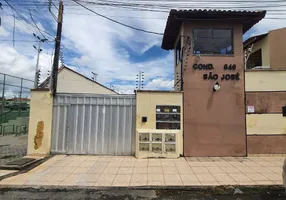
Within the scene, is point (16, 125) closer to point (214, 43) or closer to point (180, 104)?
point (180, 104)

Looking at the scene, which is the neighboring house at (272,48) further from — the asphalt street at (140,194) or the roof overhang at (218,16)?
the asphalt street at (140,194)

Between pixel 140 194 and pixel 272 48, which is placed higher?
pixel 272 48

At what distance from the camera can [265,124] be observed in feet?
27.7

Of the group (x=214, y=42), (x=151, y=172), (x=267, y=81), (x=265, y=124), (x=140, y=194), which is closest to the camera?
(x=140, y=194)

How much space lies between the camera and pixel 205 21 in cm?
860

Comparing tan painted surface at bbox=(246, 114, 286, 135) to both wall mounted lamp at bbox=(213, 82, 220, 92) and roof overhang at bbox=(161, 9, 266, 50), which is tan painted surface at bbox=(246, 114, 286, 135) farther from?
roof overhang at bbox=(161, 9, 266, 50)

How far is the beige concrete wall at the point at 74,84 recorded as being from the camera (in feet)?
57.7

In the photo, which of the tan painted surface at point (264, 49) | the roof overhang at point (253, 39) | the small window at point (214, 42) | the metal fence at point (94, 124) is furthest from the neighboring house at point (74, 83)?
the tan painted surface at point (264, 49)

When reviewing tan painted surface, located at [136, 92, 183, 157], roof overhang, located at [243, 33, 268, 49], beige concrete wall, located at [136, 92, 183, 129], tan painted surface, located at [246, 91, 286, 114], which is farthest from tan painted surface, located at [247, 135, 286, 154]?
roof overhang, located at [243, 33, 268, 49]

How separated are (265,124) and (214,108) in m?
2.13

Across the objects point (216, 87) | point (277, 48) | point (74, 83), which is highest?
point (277, 48)

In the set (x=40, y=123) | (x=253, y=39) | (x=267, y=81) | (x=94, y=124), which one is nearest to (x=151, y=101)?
(x=94, y=124)

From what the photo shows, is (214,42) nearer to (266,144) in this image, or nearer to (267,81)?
(267,81)

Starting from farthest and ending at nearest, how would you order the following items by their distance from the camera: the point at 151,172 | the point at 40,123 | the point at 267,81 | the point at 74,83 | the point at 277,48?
the point at 74,83
the point at 277,48
the point at 267,81
the point at 40,123
the point at 151,172
